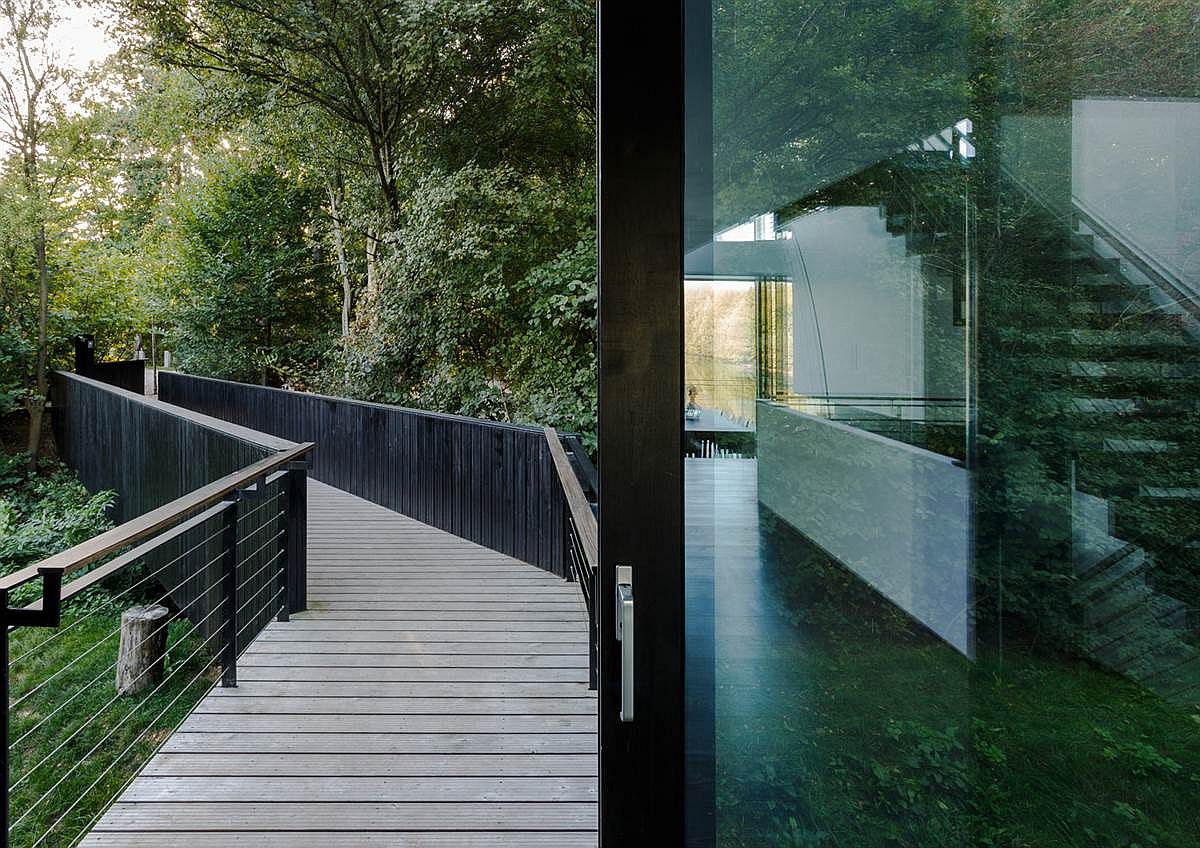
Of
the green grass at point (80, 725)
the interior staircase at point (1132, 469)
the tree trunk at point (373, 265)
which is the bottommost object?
the green grass at point (80, 725)

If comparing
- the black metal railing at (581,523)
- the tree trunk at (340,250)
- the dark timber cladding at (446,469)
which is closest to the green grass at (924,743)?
the black metal railing at (581,523)

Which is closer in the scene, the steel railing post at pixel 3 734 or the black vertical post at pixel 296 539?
the steel railing post at pixel 3 734

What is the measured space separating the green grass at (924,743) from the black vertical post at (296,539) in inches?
131

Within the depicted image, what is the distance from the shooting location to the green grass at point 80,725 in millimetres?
3406

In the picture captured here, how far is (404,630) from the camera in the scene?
393cm

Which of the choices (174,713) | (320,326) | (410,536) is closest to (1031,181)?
(174,713)

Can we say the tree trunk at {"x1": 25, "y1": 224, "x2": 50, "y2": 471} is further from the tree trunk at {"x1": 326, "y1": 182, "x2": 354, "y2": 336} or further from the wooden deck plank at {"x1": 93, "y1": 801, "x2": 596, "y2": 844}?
the wooden deck plank at {"x1": 93, "y1": 801, "x2": 596, "y2": 844}

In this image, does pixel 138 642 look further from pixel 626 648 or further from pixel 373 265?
pixel 373 265

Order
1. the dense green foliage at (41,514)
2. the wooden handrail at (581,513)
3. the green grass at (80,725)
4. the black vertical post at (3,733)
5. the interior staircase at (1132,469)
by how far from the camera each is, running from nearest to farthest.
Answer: the interior staircase at (1132,469) < the black vertical post at (3,733) < the wooden handrail at (581,513) < the green grass at (80,725) < the dense green foliage at (41,514)

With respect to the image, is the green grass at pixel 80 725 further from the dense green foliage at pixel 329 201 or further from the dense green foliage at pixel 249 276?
the dense green foliage at pixel 249 276

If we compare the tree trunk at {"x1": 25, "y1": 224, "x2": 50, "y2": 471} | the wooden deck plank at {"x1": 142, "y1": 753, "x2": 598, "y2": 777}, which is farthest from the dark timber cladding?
the tree trunk at {"x1": 25, "y1": 224, "x2": 50, "y2": 471}

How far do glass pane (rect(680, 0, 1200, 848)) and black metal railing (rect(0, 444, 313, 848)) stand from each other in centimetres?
160

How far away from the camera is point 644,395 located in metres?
1.10

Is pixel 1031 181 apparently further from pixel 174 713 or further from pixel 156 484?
pixel 156 484
